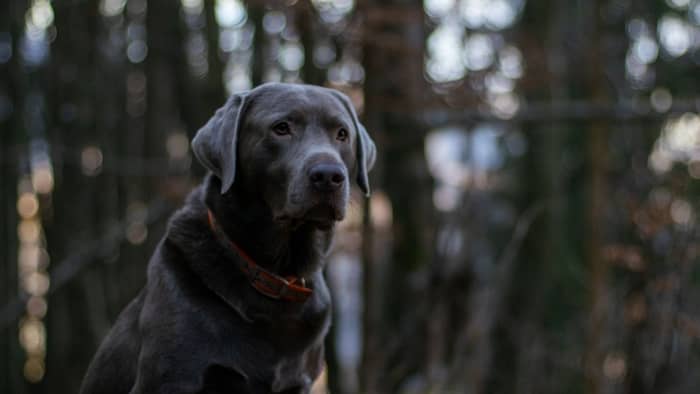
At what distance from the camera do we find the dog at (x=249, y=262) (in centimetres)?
335

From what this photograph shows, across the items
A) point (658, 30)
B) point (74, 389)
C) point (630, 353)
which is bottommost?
point (74, 389)

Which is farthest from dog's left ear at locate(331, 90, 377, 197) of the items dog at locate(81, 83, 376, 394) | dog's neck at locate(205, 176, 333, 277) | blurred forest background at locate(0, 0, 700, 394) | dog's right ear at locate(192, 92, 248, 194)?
blurred forest background at locate(0, 0, 700, 394)

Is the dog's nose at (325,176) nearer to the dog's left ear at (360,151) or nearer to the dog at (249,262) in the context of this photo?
the dog at (249,262)

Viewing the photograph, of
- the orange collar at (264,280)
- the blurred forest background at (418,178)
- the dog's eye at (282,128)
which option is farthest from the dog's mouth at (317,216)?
the blurred forest background at (418,178)

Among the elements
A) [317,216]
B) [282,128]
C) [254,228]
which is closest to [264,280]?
[254,228]

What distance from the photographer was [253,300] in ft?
11.5

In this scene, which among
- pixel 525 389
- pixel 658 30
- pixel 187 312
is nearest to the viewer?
pixel 187 312

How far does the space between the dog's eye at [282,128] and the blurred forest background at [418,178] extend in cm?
232

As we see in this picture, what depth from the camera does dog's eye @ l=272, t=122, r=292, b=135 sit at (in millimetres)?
3604

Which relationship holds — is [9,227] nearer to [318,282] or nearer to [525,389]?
[525,389]

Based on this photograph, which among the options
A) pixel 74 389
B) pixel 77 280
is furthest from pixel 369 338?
pixel 74 389

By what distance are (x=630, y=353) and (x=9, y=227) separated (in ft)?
24.5

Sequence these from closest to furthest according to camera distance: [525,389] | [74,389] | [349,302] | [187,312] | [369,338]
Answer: [187,312]
[369,338]
[525,389]
[74,389]
[349,302]

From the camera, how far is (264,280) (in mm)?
3537
